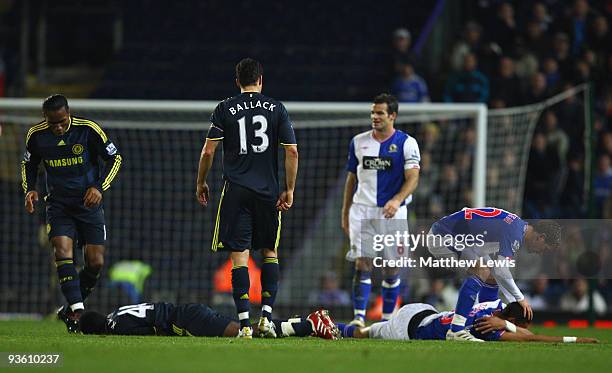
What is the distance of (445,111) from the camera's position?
1409 cm

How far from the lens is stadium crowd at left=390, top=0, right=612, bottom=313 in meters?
15.6

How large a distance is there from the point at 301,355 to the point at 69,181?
3.46 meters

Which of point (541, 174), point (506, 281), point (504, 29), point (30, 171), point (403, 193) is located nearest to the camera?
point (506, 281)

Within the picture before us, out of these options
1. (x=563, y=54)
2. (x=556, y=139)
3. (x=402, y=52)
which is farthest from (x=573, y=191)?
(x=402, y=52)

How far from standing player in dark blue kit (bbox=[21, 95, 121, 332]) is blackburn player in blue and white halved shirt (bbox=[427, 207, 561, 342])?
3.02 m

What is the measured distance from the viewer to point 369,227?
36.7 ft

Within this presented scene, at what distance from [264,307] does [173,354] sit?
1959 millimetres

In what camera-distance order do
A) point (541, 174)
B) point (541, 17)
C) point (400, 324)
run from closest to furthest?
1. point (400, 324)
2. point (541, 174)
3. point (541, 17)

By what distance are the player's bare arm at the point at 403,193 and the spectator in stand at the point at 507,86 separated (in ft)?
21.4

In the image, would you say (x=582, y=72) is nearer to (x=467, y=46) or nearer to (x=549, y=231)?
(x=467, y=46)

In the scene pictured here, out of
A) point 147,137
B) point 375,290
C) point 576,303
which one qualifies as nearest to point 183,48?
point 147,137

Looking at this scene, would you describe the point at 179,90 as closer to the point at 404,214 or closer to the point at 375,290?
the point at 375,290

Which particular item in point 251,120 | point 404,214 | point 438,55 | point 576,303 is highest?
point 438,55

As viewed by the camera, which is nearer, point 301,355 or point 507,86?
point 301,355
